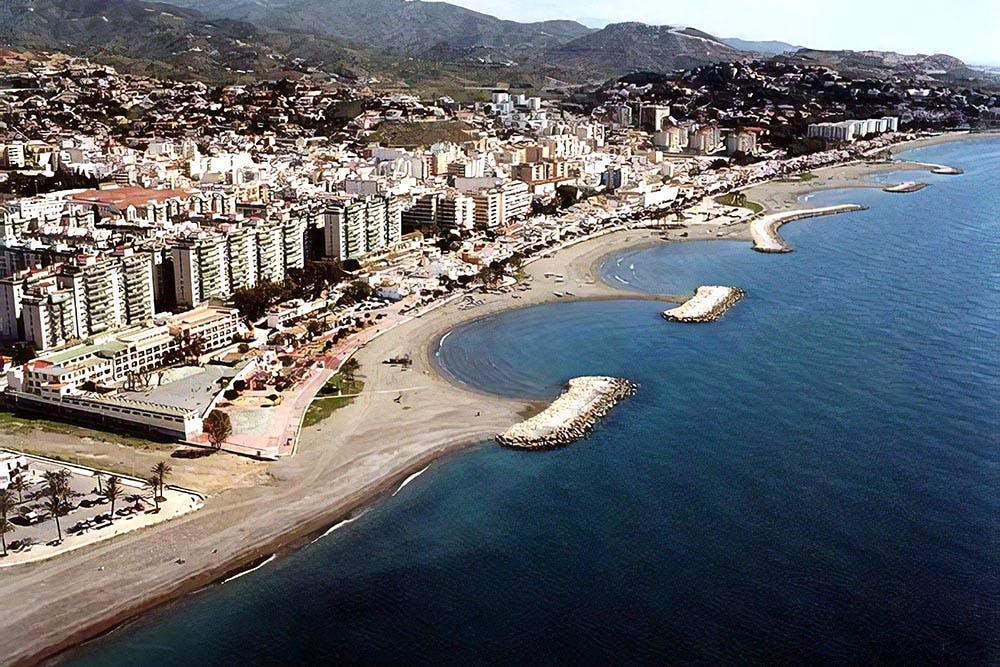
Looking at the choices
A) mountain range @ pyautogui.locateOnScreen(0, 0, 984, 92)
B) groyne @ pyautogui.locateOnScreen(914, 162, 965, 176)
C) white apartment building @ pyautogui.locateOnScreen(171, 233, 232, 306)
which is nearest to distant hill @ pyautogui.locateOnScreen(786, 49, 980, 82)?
mountain range @ pyautogui.locateOnScreen(0, 0, 984, 92)

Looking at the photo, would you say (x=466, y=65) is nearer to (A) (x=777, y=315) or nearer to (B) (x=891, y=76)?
(B) (x=891, y=76)

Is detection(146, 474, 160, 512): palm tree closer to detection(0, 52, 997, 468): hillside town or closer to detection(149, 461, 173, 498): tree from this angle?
detection(149, 461, 173, 498): tree

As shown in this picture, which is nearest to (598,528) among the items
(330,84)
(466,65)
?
(330,84)

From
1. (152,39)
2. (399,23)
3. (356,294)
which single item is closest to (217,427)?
(356,294)

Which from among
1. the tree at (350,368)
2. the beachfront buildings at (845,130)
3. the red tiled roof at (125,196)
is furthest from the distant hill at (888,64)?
the tree at (350,368)

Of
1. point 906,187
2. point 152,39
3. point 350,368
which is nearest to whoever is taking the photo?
point 350,368

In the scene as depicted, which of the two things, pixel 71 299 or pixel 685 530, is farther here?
pixel 71 299

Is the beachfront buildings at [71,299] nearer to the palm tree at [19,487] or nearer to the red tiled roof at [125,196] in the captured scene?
the palm tree at [19,487]

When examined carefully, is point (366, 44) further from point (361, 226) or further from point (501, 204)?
point (361, 226)
